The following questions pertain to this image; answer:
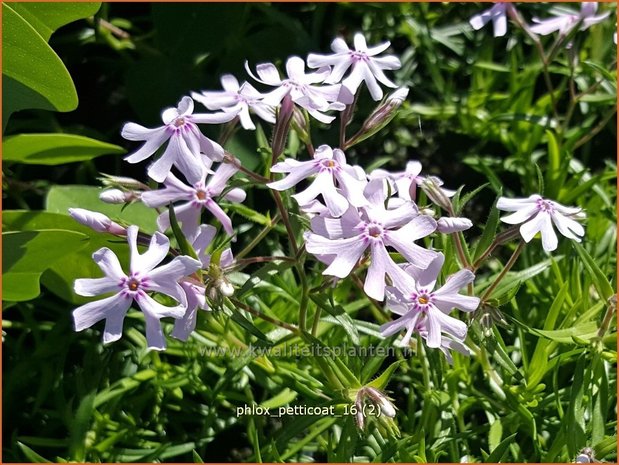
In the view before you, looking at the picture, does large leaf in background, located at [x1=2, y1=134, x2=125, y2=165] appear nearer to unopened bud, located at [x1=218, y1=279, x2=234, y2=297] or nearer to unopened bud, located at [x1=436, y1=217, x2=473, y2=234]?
unopened bud, located at [x1=218, y1=279, x2=234, y2=297]

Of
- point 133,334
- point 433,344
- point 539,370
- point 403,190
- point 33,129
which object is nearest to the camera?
point 433,344

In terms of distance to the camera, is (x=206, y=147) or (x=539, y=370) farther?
(x=539, y=370)

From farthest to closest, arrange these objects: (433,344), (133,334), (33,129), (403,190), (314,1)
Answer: (314,1) < (33,129) < (133,334) < (403,190) < (433,344)

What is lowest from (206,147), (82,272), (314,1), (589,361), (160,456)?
(160,456)

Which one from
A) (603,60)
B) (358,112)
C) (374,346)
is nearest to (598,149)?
(603,60)

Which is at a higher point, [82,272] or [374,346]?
[82,272]

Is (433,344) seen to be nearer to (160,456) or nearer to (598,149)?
(160,456)

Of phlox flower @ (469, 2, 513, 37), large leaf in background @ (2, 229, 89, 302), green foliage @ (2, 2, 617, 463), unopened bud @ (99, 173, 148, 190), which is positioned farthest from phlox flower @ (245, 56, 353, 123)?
phlox flower @ (469, 2, 513, 37)
